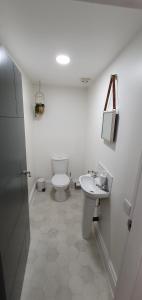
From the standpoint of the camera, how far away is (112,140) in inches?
56.7

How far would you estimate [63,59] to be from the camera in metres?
1.55

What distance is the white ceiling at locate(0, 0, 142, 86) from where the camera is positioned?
0.87 m

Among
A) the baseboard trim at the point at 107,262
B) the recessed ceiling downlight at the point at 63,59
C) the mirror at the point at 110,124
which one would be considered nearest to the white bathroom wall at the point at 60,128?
the recessed ceiling downlight at the point at 63,59

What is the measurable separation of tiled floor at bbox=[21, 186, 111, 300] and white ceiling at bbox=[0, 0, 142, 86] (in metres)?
2.18

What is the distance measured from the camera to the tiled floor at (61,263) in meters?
1.28

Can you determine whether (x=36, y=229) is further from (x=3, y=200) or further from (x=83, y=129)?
(x=83, y=129)

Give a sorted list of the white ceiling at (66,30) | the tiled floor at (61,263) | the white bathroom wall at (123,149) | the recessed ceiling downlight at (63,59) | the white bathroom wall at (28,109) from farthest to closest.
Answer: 1. the white bathroom wall at (28,109)
2. the recessed ceiling downlight at (63,59)
3. the tiled floor at (61,263)
4. the white bathroom wall at (123,149)
5. the white ceiling at (66,30)

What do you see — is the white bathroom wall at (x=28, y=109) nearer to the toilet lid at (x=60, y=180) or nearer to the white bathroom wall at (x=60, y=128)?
the white bathroom wall at (x=60, y=128)

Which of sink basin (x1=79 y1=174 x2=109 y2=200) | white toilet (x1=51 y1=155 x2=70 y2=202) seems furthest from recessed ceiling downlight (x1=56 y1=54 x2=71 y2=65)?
white toilet (x1=51 y1=155 x2=70 y2=202)

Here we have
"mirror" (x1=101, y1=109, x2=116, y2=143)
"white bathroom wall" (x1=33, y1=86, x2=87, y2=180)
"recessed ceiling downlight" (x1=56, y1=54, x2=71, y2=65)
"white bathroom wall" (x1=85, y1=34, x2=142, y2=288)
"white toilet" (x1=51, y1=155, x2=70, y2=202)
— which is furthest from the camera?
"white bathroom wall" (x1=33, y1=86, x2=87, y2=180)

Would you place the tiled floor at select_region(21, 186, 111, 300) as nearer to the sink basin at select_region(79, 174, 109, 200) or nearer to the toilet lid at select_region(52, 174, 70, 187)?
the toilet lid at select_region(52, 174, 70, 187)

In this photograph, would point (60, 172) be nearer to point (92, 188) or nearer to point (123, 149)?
point (92, 188)

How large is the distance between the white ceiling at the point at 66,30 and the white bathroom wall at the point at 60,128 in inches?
42.6

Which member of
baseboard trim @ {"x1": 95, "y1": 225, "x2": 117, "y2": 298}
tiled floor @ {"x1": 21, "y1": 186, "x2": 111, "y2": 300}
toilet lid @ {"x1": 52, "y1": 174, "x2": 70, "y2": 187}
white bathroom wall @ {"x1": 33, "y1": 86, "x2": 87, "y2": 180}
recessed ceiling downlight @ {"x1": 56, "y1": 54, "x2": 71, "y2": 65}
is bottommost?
tiled floor @ {"x1": 21, "y1": 186, "x2": 111, "y2": 300}
